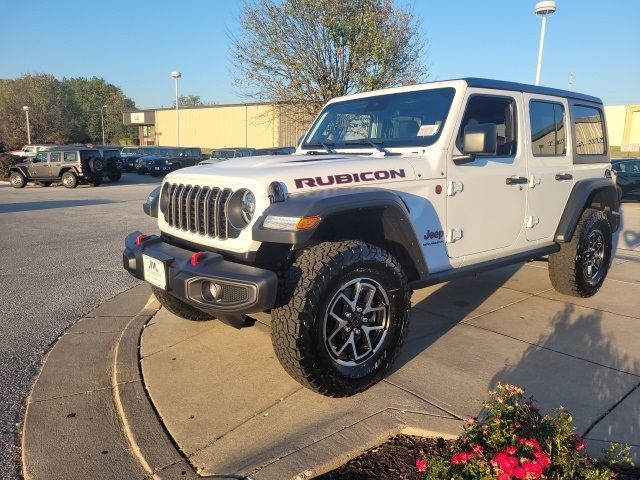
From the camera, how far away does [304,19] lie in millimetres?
14531

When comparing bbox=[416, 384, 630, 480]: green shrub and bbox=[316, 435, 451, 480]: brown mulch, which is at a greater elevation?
bbox=[416, 384, 630, 480]: green shrub

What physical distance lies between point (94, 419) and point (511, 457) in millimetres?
2289

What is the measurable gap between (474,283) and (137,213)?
9.09m

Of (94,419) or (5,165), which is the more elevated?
(5,165)

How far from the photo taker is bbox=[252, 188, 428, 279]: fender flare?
2.70 metres

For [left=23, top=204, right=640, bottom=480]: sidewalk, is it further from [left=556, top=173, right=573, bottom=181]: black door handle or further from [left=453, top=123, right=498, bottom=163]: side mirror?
[left=453, top=123, right=498, bottom=163]: side mirror

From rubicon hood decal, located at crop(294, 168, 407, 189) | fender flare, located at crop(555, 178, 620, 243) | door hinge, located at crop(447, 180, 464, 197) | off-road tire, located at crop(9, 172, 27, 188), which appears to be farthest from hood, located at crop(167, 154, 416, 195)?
off-road tire, located at crop(9, 172, 27, 188)

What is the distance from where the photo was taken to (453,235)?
11.9ft

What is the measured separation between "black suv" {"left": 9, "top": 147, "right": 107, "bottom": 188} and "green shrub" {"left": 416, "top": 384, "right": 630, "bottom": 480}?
20.6 m

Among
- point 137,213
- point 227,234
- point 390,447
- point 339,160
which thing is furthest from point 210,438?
point 137,213

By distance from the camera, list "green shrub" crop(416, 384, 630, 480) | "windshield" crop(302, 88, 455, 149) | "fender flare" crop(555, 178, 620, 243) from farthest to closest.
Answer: "fender flare" crop(555, 178, 620, 243) < "windshield" crop(302, 88, 455, 149) < "green shrub" crop(416, 384, 630, 480)

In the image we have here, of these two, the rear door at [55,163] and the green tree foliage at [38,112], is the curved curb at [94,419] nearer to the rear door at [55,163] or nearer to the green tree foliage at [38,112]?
the rear door at [55,163]

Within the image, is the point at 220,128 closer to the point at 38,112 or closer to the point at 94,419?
the point at 38,112

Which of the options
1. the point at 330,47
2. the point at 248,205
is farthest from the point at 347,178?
the point at 330,47
